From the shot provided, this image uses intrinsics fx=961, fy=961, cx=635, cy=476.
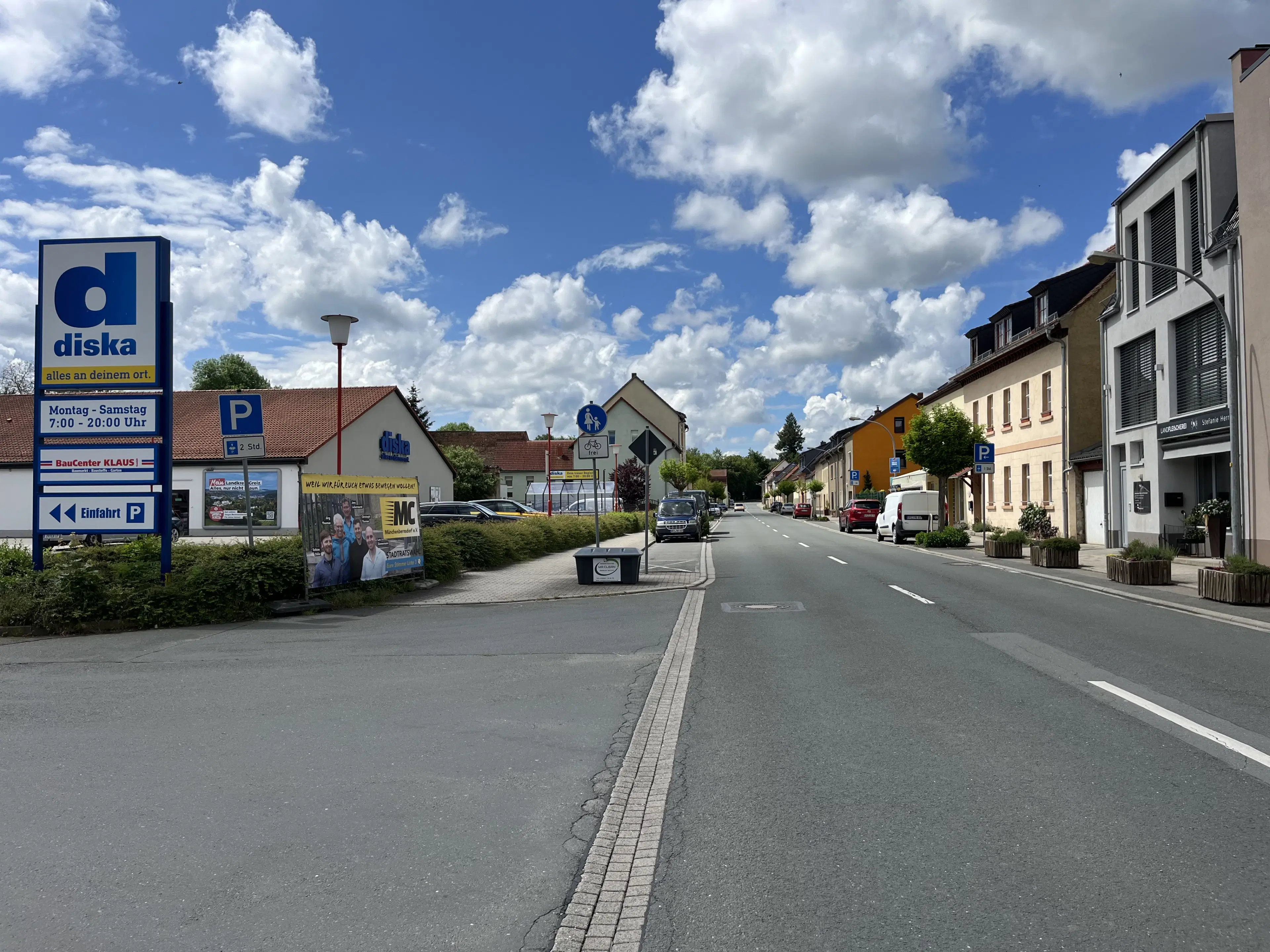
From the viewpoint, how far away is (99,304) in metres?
14.0

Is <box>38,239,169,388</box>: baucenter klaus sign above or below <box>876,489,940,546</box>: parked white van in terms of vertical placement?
above

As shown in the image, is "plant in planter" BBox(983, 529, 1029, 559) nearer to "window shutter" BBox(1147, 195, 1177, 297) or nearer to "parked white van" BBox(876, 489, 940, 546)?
"window shutter" BBox(1147, 195, 1177, 297)

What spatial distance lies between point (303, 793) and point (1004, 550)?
23.8 m

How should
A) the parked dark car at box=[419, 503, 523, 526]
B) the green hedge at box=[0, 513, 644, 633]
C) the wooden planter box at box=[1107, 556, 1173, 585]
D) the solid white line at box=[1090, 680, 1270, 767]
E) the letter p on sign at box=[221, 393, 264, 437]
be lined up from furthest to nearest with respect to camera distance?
the parked dark car at box=[419, 503, 523, 526] → the wooden planter box at box=[1107, 556, 1173, 585] → the letter p on sign at box=[221, 393, 264, 437] → the green hedge at box=[0, 513, 644, 633] → the solid white line at box=[1090, 680, 1270, 767]

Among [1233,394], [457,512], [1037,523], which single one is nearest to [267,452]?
[457,512]

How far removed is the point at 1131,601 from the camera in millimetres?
14852

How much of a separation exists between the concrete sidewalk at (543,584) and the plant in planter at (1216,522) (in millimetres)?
12154

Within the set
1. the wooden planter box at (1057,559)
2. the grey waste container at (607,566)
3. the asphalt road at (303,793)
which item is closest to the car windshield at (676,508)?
the wooden planter box at (1057,559)

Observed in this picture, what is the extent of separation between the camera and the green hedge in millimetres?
12242

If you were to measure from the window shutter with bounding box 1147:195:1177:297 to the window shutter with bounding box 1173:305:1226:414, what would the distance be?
133 centimetres

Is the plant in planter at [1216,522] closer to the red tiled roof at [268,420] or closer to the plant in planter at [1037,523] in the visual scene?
the plant in planter at [1037,523]

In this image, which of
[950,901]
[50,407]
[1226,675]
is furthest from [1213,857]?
[50,407]

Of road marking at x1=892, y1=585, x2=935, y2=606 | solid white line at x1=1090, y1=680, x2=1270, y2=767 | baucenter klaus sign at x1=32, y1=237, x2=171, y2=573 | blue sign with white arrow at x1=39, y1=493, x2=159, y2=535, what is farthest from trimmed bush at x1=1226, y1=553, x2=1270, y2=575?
blue sign with white arrow at x1=39, y1=493, x2=159, y2=535

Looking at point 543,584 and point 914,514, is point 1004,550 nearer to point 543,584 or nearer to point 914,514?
point 914,514
